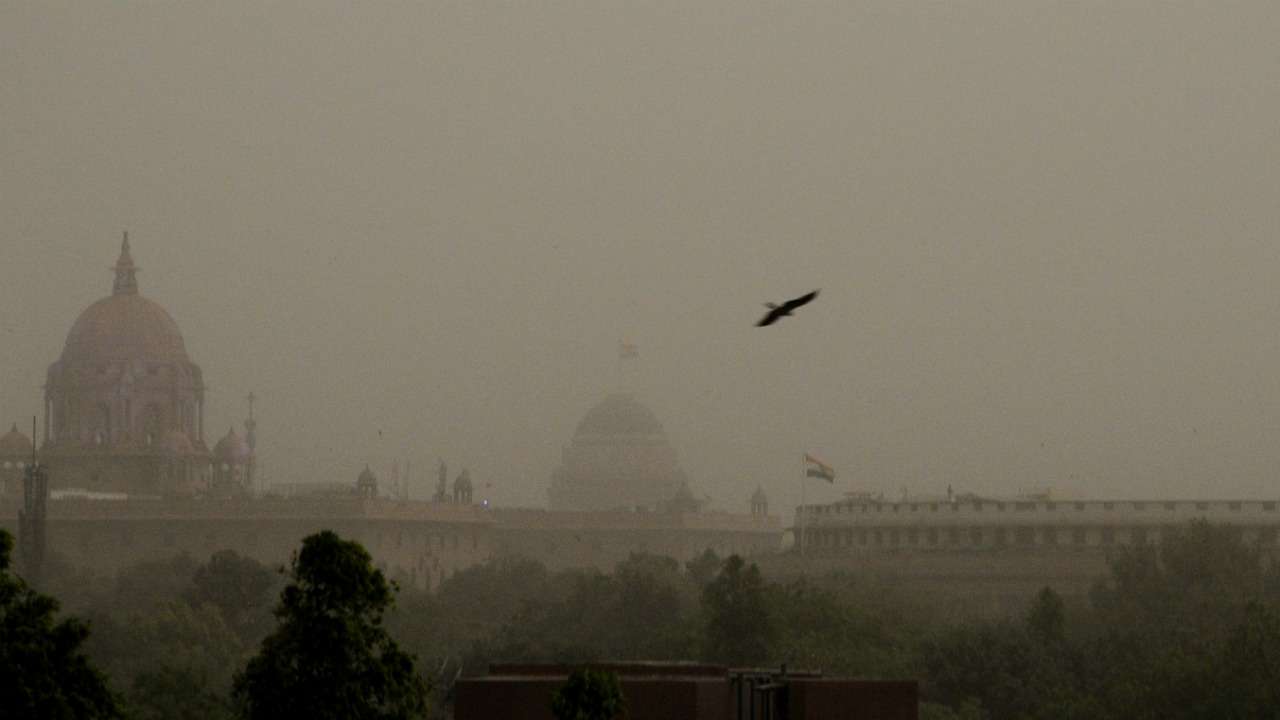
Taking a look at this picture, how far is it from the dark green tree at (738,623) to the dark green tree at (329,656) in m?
47.7

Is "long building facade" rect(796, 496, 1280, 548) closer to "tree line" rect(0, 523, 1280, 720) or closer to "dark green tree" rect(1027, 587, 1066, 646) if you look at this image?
"tree line" rect(0, 523, 1280, 720)

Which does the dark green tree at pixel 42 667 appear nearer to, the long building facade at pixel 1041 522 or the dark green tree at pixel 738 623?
the dark green tree at pixel 738 623

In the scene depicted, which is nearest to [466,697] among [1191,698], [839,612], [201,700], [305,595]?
[305,595]

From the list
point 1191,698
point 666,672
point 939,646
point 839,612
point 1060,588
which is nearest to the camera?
point 666,672

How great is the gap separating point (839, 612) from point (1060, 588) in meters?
61.6

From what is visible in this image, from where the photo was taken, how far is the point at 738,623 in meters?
101

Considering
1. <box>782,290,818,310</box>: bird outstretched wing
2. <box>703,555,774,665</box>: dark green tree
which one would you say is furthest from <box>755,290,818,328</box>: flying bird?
<box>703,555,774,665</box>: dark green tree

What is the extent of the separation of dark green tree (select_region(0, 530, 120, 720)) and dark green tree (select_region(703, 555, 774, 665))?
48.4 meters

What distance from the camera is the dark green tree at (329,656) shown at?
1911 inches

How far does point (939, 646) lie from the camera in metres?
101

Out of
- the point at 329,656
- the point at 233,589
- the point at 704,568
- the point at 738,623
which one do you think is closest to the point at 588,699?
the point at 329,656

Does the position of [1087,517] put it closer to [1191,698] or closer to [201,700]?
[1191,698]

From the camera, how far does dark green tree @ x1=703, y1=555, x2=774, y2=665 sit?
9881cm

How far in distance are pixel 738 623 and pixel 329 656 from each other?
52.7m
